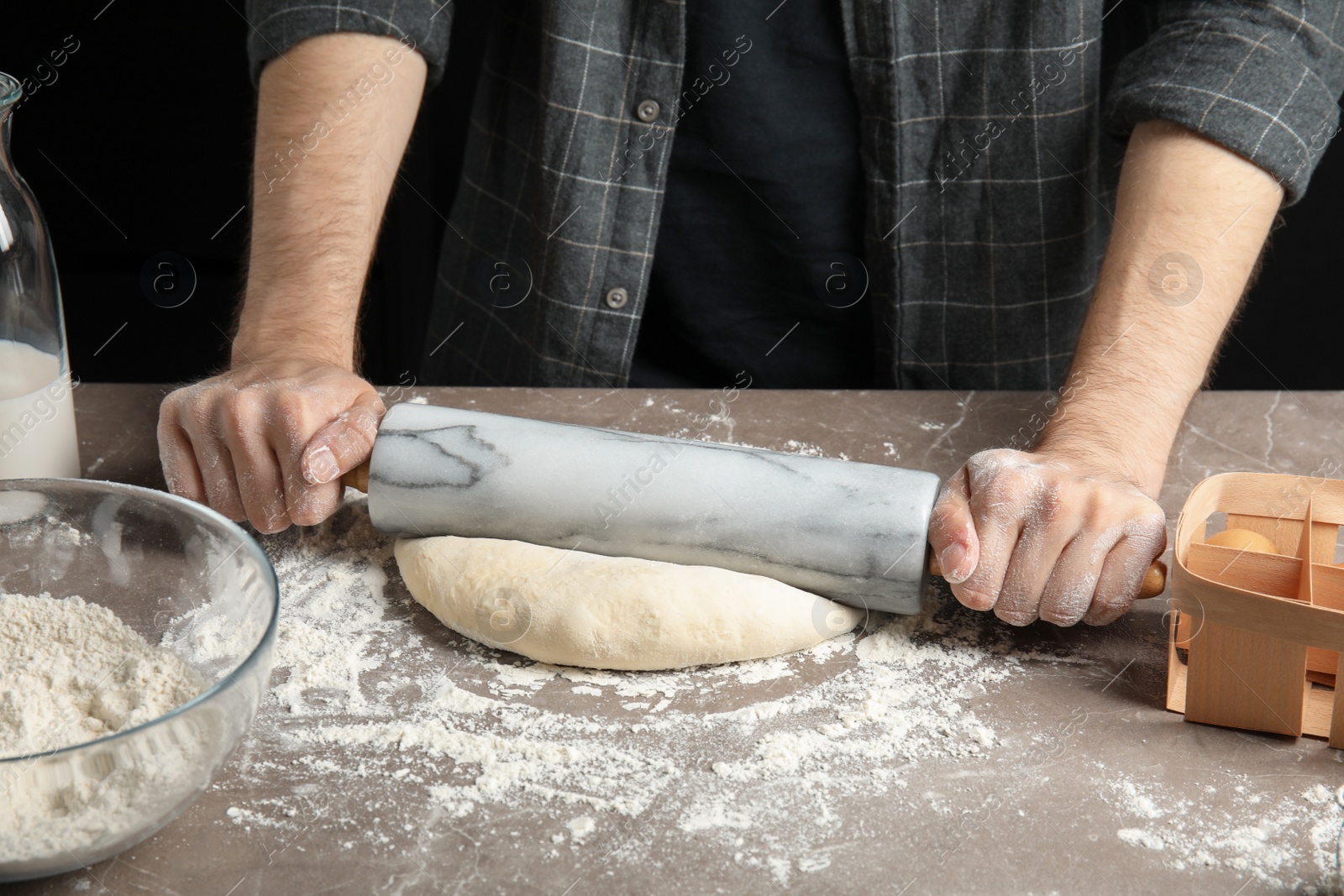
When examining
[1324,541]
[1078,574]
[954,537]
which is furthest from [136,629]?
[1324,541]

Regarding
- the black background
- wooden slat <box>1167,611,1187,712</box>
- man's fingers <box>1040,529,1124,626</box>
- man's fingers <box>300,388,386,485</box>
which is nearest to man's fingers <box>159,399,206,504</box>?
man's fingers <box>300,388,386,485</box>

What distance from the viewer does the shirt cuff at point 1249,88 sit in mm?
1229

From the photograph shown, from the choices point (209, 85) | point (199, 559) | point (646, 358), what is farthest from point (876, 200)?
point (209, 85)

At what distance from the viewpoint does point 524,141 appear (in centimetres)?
160

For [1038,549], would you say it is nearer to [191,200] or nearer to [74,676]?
[74,676]

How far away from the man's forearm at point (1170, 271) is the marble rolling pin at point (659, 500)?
31 cm

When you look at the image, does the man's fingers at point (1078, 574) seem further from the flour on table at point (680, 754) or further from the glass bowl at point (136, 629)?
the glass bowl at point (136, 629)

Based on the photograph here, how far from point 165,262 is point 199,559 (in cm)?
198

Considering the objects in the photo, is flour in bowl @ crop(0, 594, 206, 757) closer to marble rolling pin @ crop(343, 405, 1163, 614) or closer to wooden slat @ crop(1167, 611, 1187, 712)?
marble rolling pin @ crop(343, 405, 1163, 614)

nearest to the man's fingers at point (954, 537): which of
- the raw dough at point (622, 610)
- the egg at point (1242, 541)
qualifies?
the raw dough at point (622, 610)

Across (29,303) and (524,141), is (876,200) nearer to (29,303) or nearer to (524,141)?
(524,141)

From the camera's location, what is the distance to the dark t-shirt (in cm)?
149

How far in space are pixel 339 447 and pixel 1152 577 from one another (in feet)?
2.54

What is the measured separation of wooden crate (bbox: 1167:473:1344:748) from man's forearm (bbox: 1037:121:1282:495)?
21cm
